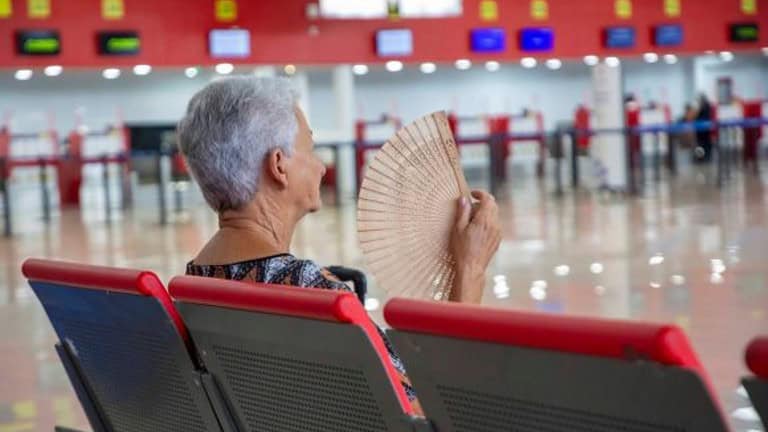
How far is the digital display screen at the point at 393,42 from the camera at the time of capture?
57.6 ft

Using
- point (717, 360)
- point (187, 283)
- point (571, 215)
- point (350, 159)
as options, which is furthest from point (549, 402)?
point (350, 159)

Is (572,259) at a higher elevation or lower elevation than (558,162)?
lower

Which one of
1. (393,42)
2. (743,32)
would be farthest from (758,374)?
(743,32)

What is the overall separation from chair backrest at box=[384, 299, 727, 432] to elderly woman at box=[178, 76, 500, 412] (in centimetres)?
66

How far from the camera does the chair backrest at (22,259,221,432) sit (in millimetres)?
2697

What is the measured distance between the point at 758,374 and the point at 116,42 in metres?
15.5

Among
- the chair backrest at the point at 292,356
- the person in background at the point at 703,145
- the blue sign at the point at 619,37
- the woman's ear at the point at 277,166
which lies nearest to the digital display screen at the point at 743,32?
the blue sign at the point at 619,37

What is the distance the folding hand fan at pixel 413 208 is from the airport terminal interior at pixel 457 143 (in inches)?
24.1

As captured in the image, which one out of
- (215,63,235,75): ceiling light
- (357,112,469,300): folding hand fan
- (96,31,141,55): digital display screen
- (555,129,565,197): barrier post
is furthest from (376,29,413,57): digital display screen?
(357,112,469,300): folding hand fan

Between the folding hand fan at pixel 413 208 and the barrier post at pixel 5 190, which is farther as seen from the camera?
the barrier post at pixel 5 190

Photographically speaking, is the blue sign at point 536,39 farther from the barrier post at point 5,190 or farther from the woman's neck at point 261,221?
the woman's neck at point 261,221

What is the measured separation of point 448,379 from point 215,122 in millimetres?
972

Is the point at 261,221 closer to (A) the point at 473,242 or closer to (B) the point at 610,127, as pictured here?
(A) the point at 473,242

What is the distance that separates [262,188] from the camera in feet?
9.41
